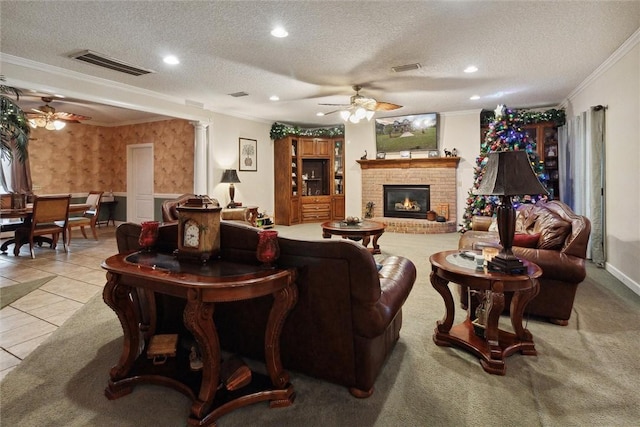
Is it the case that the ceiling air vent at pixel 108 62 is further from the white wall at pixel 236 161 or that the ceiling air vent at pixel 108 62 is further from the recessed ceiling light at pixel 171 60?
the white wall at pixel 236 161

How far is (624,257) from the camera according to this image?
12.6 ft

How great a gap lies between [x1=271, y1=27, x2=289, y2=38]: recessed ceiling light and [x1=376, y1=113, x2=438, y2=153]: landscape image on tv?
4.98 metres

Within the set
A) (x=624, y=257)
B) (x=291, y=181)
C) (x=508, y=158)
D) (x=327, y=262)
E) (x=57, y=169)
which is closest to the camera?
(x=327, y=262)

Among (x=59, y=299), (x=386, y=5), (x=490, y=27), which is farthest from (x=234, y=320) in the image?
(x=490, y=27)

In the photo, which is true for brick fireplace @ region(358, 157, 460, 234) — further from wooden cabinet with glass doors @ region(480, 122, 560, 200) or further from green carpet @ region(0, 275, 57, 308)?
green carpet @ region(0, 275, 57, 308)

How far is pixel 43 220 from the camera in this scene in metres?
5.29

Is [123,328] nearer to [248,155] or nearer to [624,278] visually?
[624,278]

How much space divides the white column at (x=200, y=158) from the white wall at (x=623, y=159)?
655 centimetres

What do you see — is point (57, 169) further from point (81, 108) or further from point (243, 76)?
point (243, 76)

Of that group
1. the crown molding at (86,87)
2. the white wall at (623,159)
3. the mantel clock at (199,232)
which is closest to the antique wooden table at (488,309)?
the mantel clock at (199,232)

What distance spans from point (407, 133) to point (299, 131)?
108 inches

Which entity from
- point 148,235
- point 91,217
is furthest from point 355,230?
point 91,217

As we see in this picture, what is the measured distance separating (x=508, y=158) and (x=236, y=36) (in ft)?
9.44

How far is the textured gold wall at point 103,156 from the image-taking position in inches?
295
